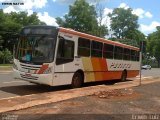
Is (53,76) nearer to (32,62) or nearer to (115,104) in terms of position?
(32,62)

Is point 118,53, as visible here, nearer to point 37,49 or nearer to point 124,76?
point 124,76

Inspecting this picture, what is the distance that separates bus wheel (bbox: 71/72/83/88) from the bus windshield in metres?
2.54

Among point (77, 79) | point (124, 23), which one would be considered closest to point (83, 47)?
point (77, 79)

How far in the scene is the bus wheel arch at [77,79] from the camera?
1792 cm

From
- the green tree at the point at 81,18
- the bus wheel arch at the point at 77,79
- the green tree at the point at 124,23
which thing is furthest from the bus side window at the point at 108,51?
the green tree at the point at 124,23

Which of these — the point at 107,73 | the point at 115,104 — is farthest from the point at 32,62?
the point at 107,73

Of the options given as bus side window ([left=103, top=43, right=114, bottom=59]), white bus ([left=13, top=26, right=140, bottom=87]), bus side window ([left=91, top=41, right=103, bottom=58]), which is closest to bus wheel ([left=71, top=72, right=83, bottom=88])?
white bus ([left=13, top=26, right=140, bottom=87])

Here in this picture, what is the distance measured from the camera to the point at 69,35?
17.1m

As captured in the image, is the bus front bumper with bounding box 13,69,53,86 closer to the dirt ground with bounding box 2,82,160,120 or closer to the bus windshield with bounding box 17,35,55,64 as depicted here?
the bus windshield with bounding box 17,35,55,64

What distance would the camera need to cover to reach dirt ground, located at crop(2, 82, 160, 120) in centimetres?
975

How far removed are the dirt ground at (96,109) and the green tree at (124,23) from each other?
9773cm

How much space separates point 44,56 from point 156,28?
118 metres

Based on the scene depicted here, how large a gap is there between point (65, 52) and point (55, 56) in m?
0.96

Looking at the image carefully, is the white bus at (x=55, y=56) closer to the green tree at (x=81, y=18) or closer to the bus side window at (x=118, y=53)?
the bus side window at (x=118, y=53)
